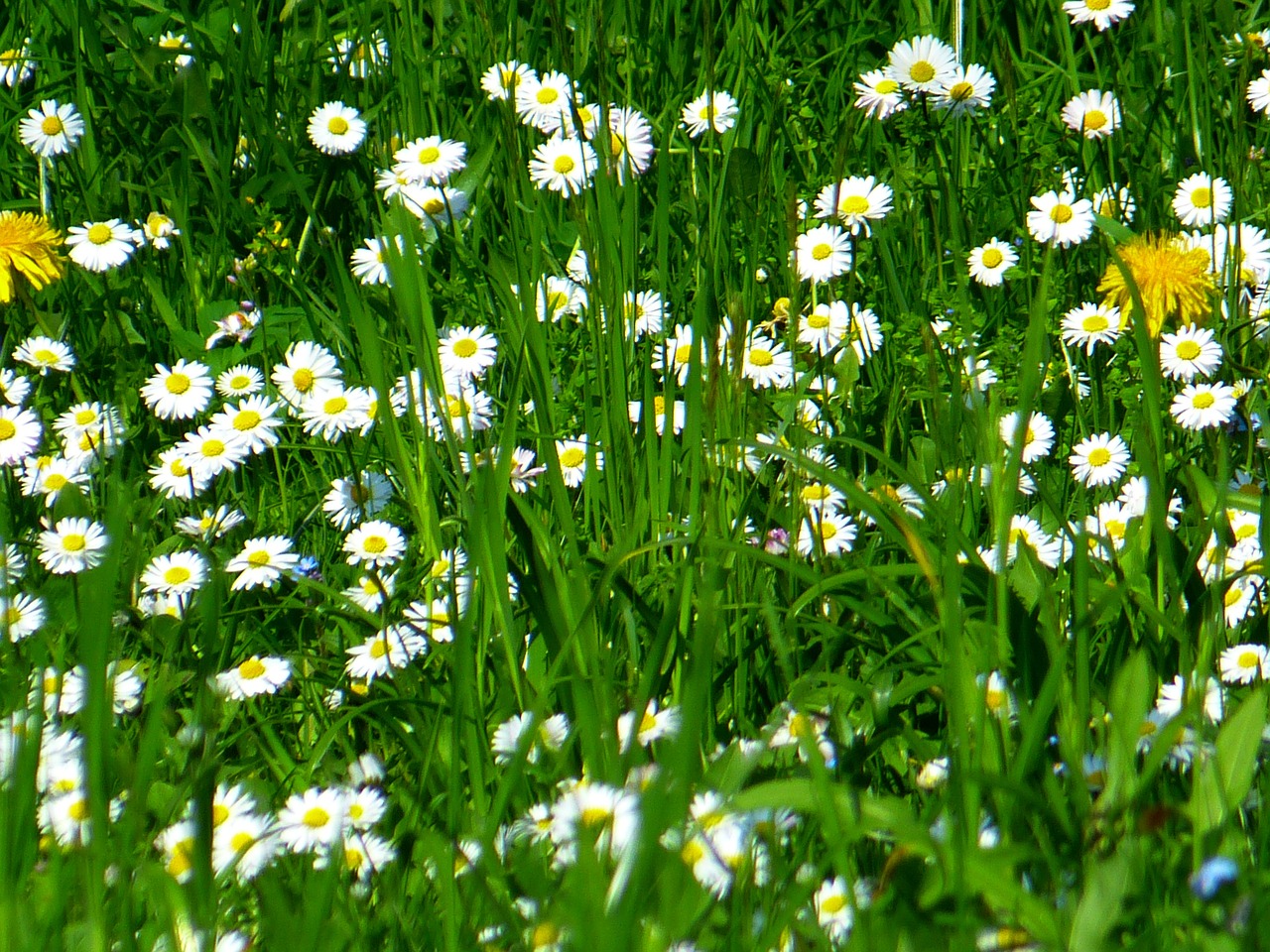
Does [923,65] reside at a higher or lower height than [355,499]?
higher

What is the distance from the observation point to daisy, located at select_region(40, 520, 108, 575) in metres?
2.27

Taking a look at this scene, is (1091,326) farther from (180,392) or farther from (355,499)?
(180,392)

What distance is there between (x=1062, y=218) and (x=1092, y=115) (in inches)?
16.2

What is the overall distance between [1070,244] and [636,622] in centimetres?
133

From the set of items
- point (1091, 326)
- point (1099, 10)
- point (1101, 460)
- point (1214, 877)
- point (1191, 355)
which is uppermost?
point (1099, 10)

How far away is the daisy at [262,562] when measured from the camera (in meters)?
2.16

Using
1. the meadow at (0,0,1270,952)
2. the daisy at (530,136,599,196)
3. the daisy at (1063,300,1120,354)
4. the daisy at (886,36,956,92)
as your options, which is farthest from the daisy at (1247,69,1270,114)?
the daisy at (530,136,599,196)

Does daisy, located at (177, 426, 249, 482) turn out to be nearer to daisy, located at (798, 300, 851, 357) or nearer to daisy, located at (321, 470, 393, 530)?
daisy, located at (321, 470, 393, 530)

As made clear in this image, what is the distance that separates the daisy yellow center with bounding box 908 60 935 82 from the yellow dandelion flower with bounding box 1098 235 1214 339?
2.14ft

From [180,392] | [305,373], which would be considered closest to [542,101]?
[305,373]

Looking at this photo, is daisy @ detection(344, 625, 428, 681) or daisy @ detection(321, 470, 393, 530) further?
daisy @ detection(321, 470, 393, 530)

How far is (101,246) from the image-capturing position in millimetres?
2979

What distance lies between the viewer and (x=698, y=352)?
1.78 meters

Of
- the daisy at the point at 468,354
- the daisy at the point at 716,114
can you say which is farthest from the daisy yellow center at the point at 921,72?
the daisy at the point at 468,354
